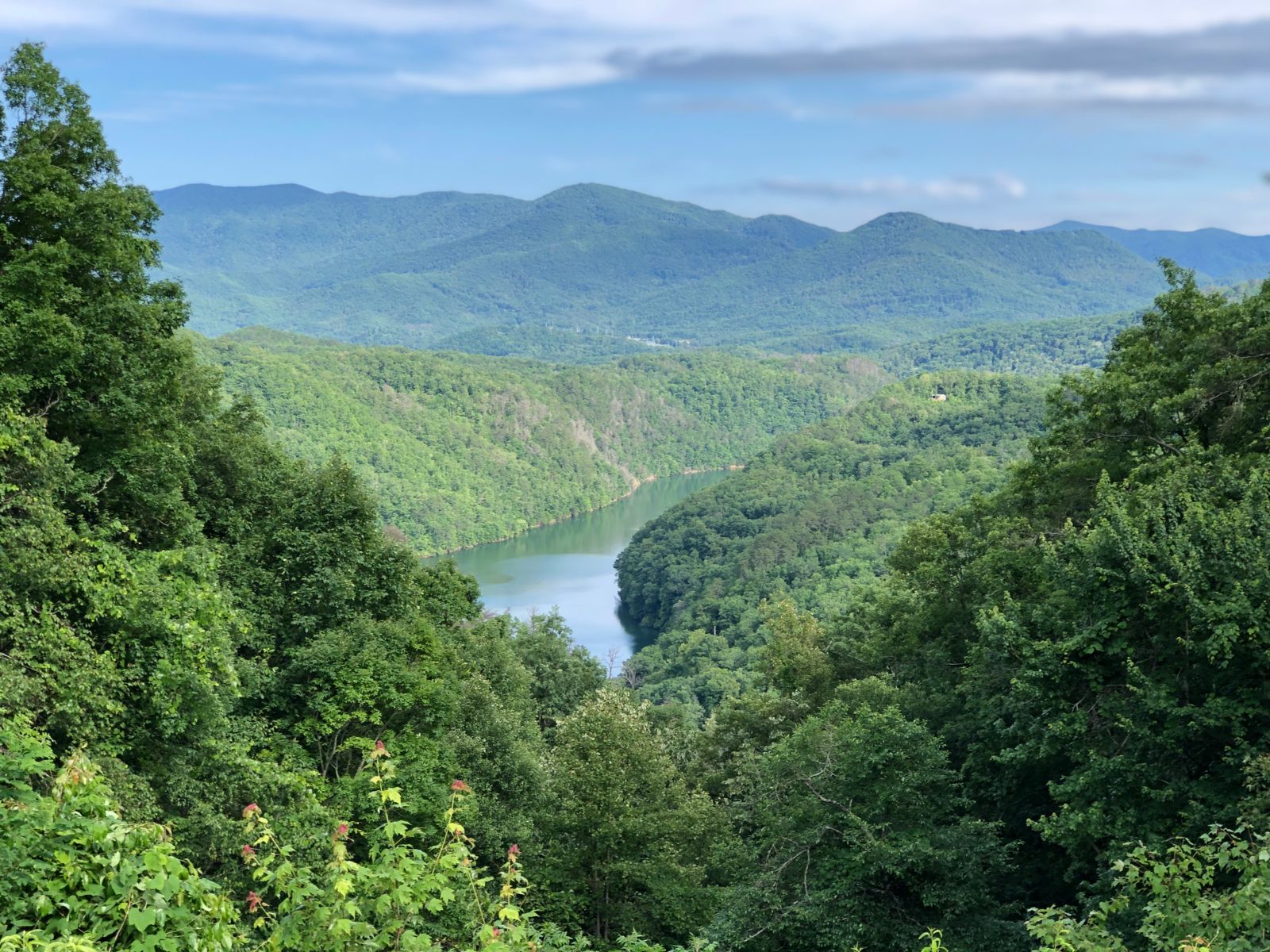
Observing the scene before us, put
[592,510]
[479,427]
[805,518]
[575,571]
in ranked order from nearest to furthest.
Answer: [805,518], [575,571], [592,510], [479,427]

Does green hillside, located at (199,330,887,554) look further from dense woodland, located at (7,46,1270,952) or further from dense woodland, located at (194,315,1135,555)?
dense woodland, located at (7,46,1270,952)

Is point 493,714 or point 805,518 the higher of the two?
point 493,714

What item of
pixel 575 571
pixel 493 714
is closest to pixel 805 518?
pixel 575 571

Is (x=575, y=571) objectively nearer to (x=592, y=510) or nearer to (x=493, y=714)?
(x=592, y=510)

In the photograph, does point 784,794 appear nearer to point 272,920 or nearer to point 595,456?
point 272,920

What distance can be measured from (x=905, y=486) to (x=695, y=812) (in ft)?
284

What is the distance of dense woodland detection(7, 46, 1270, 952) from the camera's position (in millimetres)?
6531

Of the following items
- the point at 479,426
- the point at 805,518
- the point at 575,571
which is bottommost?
the point at 575,571

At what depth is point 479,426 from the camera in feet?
491

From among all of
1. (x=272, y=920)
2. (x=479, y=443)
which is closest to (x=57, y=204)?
(x=272, y=920)

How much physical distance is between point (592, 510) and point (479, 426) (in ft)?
64.8

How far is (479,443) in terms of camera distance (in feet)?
472

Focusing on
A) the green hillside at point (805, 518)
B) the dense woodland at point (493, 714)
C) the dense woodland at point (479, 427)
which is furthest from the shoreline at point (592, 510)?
the dense woodland at point (493, 714)

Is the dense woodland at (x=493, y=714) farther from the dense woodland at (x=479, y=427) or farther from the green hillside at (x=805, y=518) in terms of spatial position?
the dense woodland at (x=479, y=427)
